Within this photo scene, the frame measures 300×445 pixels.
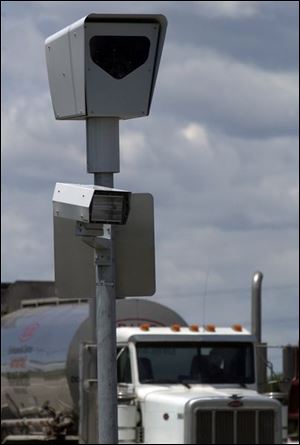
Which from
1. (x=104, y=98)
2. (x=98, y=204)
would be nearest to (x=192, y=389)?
(x=104, y=98)

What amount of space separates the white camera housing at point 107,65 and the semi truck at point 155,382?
8771mm

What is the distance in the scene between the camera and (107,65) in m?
6.37

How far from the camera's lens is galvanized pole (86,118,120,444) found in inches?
244

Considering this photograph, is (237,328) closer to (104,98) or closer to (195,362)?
(195,362)

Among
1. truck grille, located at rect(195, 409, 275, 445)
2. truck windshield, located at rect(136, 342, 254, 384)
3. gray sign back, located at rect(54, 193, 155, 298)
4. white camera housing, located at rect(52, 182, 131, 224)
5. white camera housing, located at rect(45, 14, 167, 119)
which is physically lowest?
truck grille, located at rect(195, 409, 275, 445)

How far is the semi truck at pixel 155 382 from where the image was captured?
15000mm

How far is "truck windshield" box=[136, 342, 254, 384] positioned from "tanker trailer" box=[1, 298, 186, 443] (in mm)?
1293

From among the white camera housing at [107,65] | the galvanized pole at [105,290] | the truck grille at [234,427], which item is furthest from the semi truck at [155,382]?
the white camera housing at [107,65]

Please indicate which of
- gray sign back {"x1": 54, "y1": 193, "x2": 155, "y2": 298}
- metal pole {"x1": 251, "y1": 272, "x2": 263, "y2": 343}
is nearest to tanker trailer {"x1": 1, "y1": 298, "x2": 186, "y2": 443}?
metal pole {"x1": 251, "y1": 272, "x2": 263, "y2": 343}

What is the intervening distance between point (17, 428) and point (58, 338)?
6.56ft

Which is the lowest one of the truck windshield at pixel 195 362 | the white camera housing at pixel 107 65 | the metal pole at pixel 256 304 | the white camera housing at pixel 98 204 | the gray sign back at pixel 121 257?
the truck windshield at pixel 195 362

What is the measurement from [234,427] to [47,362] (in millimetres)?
4283

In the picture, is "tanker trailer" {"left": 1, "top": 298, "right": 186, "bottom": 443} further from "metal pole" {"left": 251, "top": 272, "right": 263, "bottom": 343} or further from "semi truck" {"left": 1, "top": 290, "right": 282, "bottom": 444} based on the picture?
"metal pole" {"left": 251, "top": 272, "right": 263, "bottom": 343}

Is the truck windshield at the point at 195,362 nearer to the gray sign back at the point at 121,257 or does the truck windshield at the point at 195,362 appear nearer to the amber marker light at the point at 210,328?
the amber marker light at the point at 210,328
